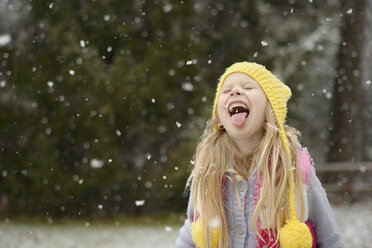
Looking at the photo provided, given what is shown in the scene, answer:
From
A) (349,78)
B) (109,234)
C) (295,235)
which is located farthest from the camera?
(349,78)

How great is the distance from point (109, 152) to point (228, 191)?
627cm

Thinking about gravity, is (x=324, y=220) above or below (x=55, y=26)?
below

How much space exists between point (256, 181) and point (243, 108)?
31cm

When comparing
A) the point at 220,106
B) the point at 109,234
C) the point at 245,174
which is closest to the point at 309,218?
the point at 245,174

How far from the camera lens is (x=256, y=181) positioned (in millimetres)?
2119

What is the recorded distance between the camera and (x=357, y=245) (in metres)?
5.61

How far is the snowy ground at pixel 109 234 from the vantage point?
6234 millimetres

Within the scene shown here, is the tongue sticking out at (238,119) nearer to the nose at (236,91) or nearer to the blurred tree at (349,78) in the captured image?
the nose at (236,91)

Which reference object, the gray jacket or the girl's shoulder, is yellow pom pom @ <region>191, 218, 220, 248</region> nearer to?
the gray jacket

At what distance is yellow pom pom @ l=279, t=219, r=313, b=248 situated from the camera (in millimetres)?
1953

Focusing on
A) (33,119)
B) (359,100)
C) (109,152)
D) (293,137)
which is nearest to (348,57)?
(359,100)

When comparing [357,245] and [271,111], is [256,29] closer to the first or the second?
[357,245]

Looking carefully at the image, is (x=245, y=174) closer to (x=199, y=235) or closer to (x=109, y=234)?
(x=199, y=235)

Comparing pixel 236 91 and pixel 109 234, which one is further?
pixel 109 234
